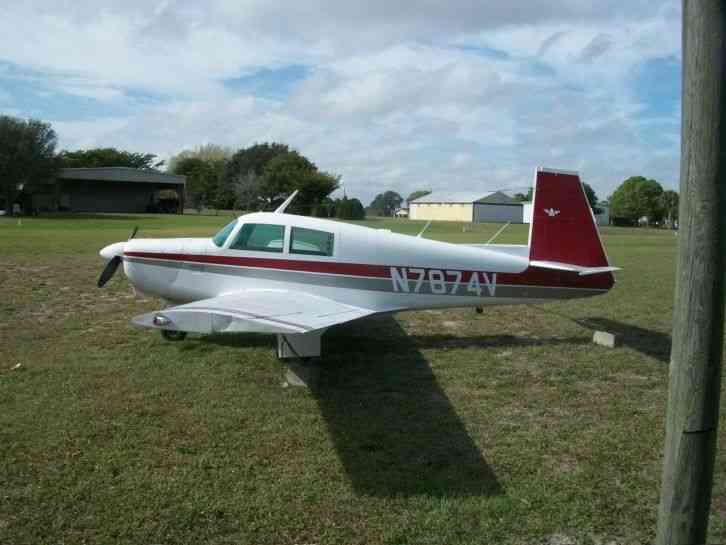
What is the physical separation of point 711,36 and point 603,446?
12.8ft

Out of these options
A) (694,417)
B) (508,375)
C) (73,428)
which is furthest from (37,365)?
(694,417)

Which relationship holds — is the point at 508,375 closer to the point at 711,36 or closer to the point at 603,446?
the point at 603,446

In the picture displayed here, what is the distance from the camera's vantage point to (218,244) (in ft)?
26.7

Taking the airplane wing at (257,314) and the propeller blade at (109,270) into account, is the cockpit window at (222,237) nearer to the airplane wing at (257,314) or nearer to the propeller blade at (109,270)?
the airplane wing at (257,314)

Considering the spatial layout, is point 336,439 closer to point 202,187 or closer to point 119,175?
point 119,175

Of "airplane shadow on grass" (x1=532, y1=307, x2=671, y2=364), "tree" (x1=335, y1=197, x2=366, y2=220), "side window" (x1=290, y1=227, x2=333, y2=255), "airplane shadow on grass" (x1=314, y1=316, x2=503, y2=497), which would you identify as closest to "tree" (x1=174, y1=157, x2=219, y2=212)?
"tree" (x1=335, y1=197, x2=366, y2=220)

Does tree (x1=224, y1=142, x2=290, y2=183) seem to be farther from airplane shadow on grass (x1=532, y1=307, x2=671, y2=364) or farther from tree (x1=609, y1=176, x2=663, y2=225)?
airplane shadow on grass (x1=532, y1=307, x2=671, y2=364)

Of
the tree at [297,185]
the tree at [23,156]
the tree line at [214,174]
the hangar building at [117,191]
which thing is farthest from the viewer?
the hangar building at [117,191]

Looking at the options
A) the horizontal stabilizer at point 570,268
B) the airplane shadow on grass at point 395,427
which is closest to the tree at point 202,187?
the horizontal stabilizer at point 570,268

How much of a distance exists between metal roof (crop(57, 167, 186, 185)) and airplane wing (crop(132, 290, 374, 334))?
63166 mm

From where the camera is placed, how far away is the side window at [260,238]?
7992mm

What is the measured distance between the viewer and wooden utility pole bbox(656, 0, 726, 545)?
2.19 metres

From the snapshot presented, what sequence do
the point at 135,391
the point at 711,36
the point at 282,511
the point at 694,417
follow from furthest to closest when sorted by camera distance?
the point at 135,391 → the point at 282,511 → the point at 694,417 → the point at 711,36

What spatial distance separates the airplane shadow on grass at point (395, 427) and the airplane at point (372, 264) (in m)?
0.76
